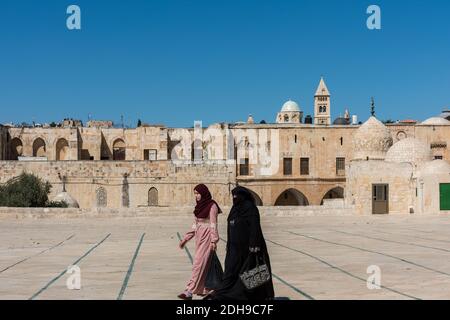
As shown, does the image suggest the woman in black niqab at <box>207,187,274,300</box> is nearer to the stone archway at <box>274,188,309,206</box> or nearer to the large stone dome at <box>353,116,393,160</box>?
the large stone dome at <box>353,116,393,160</box>

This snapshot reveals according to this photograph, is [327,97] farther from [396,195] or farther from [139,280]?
[139,280]

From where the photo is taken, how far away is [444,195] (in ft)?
86.1

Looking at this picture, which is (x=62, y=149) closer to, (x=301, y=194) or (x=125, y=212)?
(x=301, y=194)

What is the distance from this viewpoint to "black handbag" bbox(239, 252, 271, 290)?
6.84 metres

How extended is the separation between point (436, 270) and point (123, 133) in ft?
146

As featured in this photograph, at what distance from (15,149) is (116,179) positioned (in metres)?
13.6

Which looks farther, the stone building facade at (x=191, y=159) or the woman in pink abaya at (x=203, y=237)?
the stone building facade at (x=191, y=159)

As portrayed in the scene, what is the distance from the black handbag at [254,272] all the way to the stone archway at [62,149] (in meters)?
47.2

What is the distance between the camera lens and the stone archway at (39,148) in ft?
175

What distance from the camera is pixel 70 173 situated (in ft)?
140

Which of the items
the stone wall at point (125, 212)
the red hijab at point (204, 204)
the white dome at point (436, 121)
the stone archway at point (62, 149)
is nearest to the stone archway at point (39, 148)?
the stone archway at point (62, 149)

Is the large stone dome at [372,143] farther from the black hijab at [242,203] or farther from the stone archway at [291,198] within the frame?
the black hijab at [242,203]

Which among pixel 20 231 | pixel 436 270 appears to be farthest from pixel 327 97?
pixel 436 270
